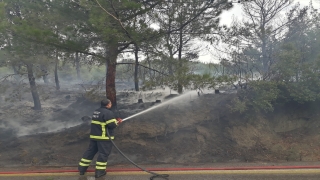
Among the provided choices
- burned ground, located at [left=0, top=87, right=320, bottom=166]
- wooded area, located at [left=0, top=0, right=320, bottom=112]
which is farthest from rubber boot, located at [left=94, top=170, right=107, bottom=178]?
wooded area, located at [left=0, top=0, right=320, bottom=112]

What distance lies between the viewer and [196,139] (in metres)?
6.96

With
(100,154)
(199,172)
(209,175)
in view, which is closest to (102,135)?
(100,154)

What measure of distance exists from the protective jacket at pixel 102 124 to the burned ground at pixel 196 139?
4.28 ft

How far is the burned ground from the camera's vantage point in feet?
20.8

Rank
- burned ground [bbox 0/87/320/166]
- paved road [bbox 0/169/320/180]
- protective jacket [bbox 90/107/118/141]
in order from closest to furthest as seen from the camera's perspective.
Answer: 1. paved road [bbox 0/169/320/180]
2. protective jacket [bbox 90/107/118/141]
3. burned ground [bbox 0/87/320/166]

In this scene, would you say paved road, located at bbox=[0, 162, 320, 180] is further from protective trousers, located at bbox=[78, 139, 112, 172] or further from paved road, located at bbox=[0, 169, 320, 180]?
protective trousers, located at bbox=[78, 139, 112, 172]

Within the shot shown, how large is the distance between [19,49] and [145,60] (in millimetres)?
3555

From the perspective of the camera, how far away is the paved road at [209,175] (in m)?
4.80

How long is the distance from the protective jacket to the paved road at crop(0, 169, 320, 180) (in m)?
0.80

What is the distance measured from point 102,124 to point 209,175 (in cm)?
228

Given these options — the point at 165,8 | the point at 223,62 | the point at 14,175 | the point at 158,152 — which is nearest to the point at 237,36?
the point at 223,62

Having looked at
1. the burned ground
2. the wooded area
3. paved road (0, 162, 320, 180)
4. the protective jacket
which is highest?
the wooded area

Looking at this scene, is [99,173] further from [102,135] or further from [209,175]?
[209,175]

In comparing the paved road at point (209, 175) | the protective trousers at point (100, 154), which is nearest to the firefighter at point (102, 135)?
the protective trousers at point (100, 154)
